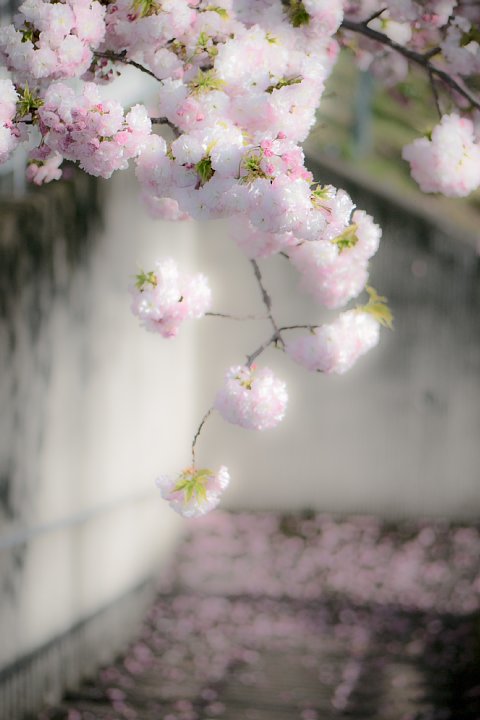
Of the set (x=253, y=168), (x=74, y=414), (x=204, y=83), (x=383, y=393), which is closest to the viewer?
(x=253, y=168)

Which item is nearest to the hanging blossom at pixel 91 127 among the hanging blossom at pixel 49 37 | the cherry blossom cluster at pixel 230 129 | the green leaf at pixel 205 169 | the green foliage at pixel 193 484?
the cherry blossom cluster at pixel 230 129

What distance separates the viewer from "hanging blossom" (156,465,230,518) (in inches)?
127

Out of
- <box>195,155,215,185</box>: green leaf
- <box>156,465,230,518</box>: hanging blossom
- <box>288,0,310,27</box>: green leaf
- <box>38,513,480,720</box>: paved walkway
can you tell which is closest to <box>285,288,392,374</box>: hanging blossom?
<box>156,465,230,518</box>: hanging blossom

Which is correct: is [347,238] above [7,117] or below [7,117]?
below

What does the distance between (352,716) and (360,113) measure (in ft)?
36.6

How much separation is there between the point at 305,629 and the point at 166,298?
6240 mm

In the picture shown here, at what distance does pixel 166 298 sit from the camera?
356 cm

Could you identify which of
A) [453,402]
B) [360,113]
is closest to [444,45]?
[453,402]

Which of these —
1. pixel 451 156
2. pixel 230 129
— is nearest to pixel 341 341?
pixel 451 156

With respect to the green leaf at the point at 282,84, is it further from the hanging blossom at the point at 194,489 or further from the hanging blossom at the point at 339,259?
the hanging blossom at the point at 194,489

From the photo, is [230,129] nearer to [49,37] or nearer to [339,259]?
[49,37]

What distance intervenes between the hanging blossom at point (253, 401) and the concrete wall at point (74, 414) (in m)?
2.77

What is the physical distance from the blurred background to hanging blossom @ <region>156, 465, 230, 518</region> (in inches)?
49.1

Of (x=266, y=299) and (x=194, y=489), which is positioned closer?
(x=194, y=489)
